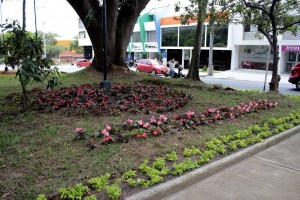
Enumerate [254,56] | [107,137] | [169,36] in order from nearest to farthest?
[107,137] → [254,56] → [169,36]

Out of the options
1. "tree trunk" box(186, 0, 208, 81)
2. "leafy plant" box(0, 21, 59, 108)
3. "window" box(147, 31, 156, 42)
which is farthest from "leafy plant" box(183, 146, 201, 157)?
"window" box(147, 31, 156, 42)

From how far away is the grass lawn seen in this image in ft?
10.7

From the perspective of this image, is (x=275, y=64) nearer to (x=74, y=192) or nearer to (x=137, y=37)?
(x=74, y=192)

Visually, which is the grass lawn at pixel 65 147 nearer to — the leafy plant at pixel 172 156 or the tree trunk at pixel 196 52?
the leafy plant at pixel 172 156

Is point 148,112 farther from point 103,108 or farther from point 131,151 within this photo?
point 131,151

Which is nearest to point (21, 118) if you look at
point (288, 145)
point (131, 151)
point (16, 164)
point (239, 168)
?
point (16, 164)

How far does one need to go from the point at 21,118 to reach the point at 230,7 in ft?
28.9

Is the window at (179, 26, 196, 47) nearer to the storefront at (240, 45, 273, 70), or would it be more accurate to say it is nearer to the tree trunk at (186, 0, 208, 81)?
the storefront at (240, 45, 273, 70)

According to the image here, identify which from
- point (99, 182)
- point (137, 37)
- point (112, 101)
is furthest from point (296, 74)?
point (137, 37)

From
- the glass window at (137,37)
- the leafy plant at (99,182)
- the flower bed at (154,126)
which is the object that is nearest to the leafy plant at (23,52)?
the flower bed at (154,126)

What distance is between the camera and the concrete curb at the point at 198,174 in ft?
10.6

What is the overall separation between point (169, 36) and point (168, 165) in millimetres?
37454

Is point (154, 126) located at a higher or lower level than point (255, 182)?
higher

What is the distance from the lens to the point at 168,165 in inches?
153
